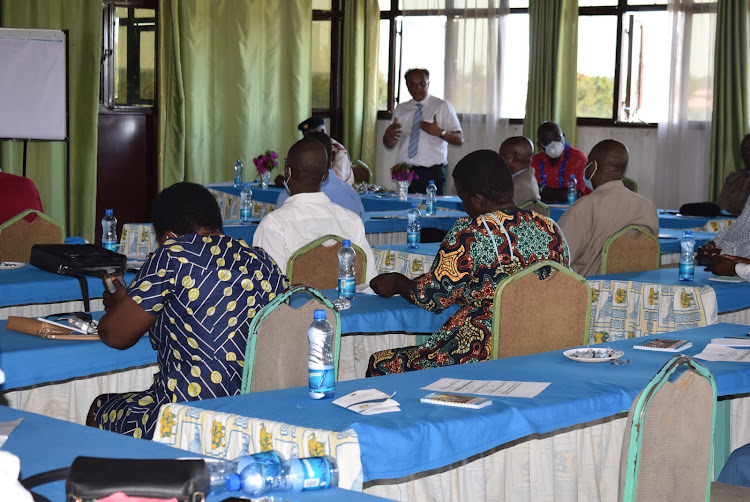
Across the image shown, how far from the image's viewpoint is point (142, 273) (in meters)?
2.79

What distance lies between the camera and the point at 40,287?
4.33m

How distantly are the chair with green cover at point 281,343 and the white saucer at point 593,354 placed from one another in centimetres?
69

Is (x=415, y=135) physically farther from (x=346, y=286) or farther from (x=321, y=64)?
(x=346, y=286)

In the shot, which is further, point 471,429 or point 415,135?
point 415,135

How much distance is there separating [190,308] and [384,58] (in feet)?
31.3

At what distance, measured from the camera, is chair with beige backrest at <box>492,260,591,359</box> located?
3297mm

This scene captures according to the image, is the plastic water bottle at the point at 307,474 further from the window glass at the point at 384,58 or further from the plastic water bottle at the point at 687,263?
the window glass at the point at 384,58

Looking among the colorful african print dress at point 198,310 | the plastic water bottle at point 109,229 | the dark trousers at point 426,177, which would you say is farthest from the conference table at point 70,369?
the dark trousers at point 426,177

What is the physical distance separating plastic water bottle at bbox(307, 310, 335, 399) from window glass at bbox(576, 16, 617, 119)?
830 cm

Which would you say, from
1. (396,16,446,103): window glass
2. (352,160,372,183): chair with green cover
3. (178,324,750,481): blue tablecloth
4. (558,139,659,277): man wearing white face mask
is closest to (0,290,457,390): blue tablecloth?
(178,324,750,481): blue tablecloth

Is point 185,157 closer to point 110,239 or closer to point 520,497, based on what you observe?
point 110,239

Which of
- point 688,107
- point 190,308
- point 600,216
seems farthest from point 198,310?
point 688,107

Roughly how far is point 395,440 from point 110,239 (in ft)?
12.4

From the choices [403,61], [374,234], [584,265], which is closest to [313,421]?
[584,265]
